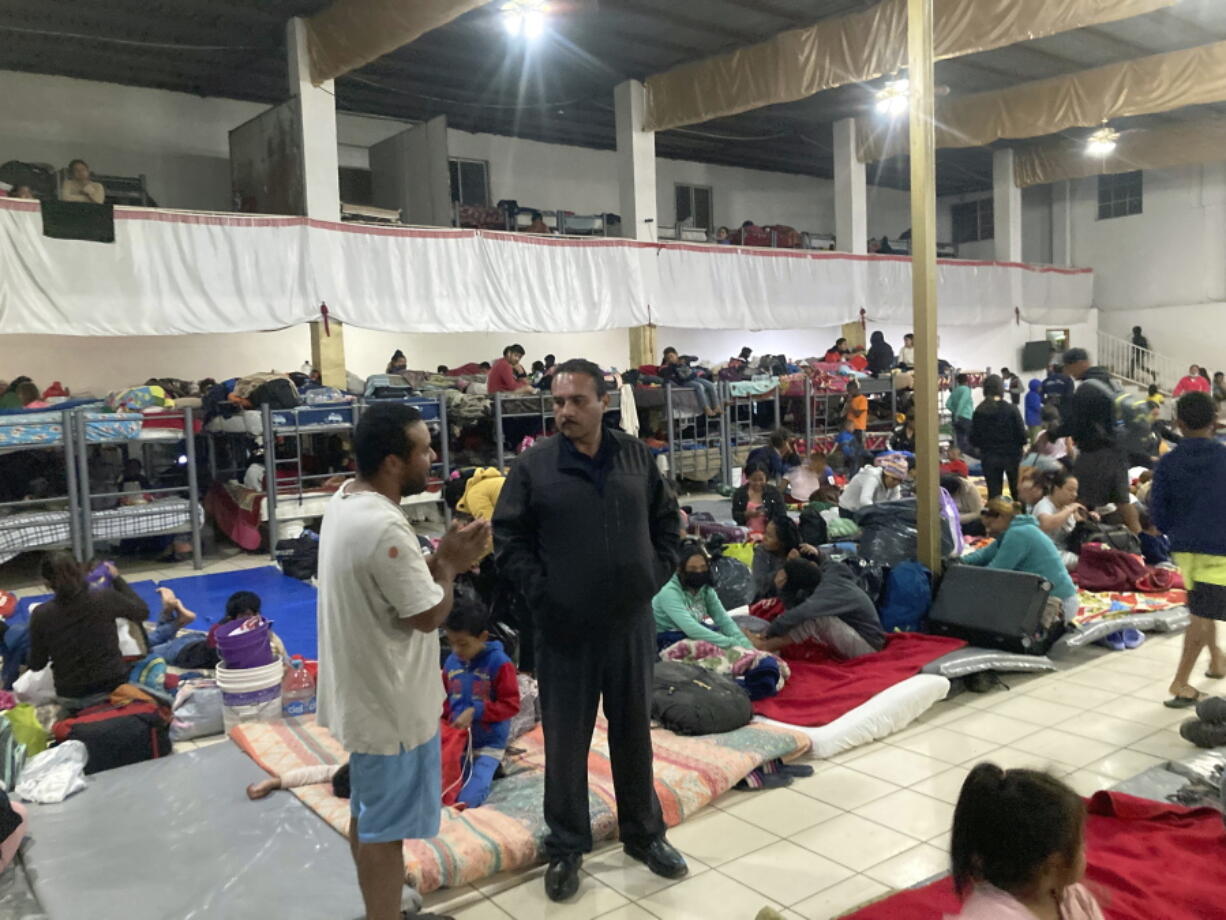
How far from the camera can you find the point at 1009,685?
533cm

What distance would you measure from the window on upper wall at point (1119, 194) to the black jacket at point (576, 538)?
2190cm

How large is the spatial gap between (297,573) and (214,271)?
3.51 meters

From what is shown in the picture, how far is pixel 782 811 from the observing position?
3918 mm

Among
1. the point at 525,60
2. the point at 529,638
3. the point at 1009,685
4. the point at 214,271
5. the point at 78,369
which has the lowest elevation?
the point at 1009,685

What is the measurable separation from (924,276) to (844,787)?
344 centimetres

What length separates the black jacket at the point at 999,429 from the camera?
950 cm

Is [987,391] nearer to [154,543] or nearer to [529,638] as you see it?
[529,638]

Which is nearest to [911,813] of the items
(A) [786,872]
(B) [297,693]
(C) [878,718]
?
(A) [786,872]

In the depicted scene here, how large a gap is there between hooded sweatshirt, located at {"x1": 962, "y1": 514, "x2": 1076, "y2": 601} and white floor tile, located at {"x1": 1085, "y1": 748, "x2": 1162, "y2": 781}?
1.52 m

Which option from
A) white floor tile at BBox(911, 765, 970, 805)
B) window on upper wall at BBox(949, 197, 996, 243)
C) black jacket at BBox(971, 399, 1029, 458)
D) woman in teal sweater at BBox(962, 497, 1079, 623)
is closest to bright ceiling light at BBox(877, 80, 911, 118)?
black jacket at BBox(971, 399, 1029, 458)

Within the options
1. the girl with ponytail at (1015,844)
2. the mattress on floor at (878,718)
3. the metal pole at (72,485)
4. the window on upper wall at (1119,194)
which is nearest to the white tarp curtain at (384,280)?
the metal pole at (72,485)

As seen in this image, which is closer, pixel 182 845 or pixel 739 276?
pixel 182 845

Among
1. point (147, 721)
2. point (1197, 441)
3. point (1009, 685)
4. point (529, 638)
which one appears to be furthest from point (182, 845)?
point (1197, 441)

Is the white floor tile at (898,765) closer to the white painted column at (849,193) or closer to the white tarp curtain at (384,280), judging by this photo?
the white tarp curtain at (384,280)
